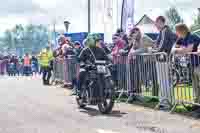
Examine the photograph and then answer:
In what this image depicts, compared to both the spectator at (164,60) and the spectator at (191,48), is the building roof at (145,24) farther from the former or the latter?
the spectator at (191,48)

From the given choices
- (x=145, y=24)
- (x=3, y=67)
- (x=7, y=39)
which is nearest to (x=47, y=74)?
(x=145, y=24)

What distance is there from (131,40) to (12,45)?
128 m

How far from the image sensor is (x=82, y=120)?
33.7 ft

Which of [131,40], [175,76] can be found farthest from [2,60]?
[175,76]

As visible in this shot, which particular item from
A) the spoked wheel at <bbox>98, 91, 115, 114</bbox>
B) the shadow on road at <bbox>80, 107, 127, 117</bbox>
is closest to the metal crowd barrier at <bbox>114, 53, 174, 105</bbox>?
the shadow on road at <bbox>80, 107, 127, 117</bbox>

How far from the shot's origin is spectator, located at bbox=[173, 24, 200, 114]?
10219mm

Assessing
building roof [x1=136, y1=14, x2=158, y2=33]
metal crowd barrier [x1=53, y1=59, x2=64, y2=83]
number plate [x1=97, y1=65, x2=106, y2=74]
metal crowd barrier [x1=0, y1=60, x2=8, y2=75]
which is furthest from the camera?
metal crowd barrier [x1=0, y1=60, x2=8, y2=75]

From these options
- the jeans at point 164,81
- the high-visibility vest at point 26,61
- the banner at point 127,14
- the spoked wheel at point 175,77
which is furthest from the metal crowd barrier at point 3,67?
the spoked wheel at point 175,77

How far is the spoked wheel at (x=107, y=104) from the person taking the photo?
1120 cm

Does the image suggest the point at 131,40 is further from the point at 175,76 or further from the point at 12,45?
the point at 12,45

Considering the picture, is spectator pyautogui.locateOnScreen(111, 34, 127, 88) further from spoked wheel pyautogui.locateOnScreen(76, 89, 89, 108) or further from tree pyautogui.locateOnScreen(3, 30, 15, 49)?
tree pyautogui.locateOnScreen(3, 30, 15, 49)

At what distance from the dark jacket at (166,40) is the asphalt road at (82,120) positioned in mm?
1459

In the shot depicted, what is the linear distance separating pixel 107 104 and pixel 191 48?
2.20 m

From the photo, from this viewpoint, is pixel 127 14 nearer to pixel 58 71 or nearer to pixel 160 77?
pixel 58 71
